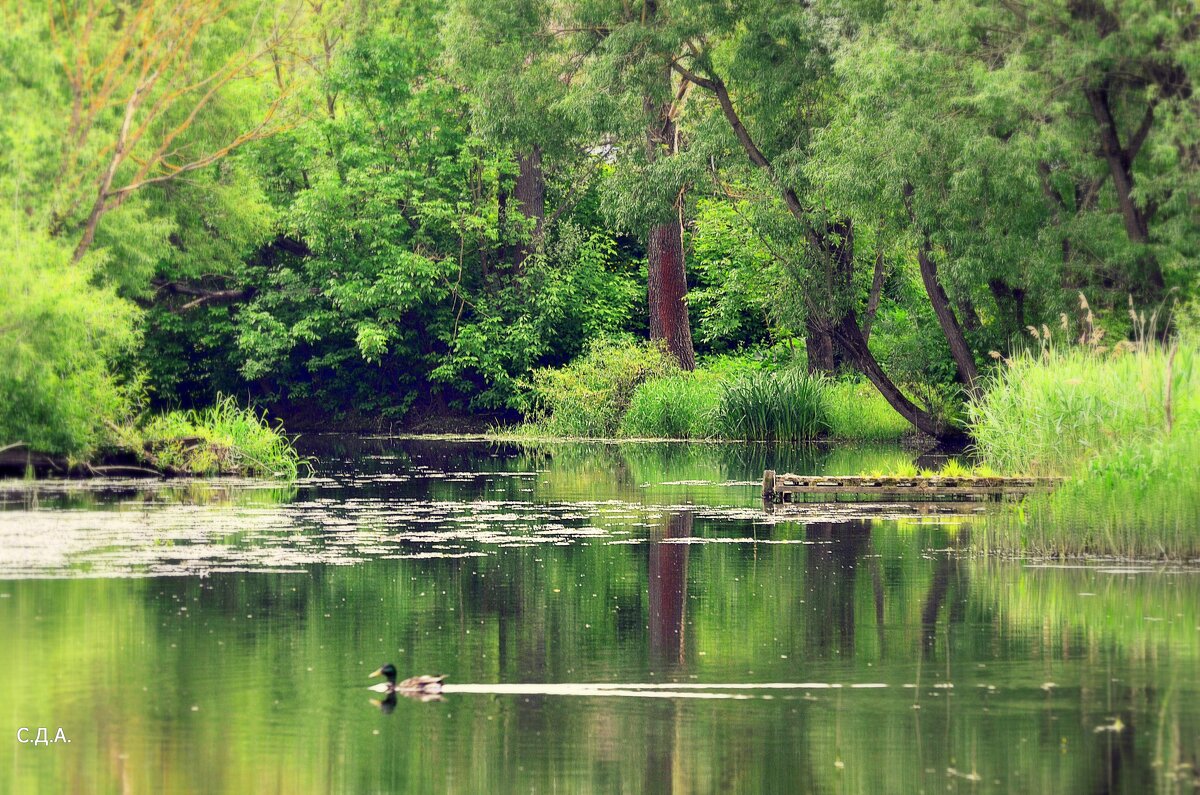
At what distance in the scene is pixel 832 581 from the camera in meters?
14.9

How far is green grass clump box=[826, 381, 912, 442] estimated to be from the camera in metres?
37.8

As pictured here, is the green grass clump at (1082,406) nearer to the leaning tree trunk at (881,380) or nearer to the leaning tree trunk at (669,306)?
the leaning tree trunk at (881,380)

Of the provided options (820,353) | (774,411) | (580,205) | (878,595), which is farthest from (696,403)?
(878,595)

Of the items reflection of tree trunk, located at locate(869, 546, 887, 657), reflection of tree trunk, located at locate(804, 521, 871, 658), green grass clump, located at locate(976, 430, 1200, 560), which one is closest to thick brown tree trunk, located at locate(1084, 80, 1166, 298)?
reflection of tree trunk, located at locate(804, 521, 871, 658)

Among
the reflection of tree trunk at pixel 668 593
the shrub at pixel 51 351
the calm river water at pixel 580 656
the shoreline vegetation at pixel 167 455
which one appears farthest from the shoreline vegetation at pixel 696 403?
the reflection of tree trunk at pixel 668 593

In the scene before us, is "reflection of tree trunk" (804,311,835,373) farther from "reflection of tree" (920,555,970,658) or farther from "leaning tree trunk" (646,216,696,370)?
"reflection of tree" (920,555,970,658)

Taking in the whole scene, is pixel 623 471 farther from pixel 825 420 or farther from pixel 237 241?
pixel 237 241

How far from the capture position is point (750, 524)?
19891 mm

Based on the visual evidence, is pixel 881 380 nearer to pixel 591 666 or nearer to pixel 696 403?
pixel 696 403

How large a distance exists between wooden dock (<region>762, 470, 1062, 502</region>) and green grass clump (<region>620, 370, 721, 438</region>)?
614 inches

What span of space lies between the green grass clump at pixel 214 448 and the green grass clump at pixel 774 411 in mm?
12566

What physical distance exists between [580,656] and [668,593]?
299cm

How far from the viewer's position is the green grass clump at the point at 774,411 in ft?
123

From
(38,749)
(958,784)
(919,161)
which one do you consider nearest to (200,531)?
(38,749)
